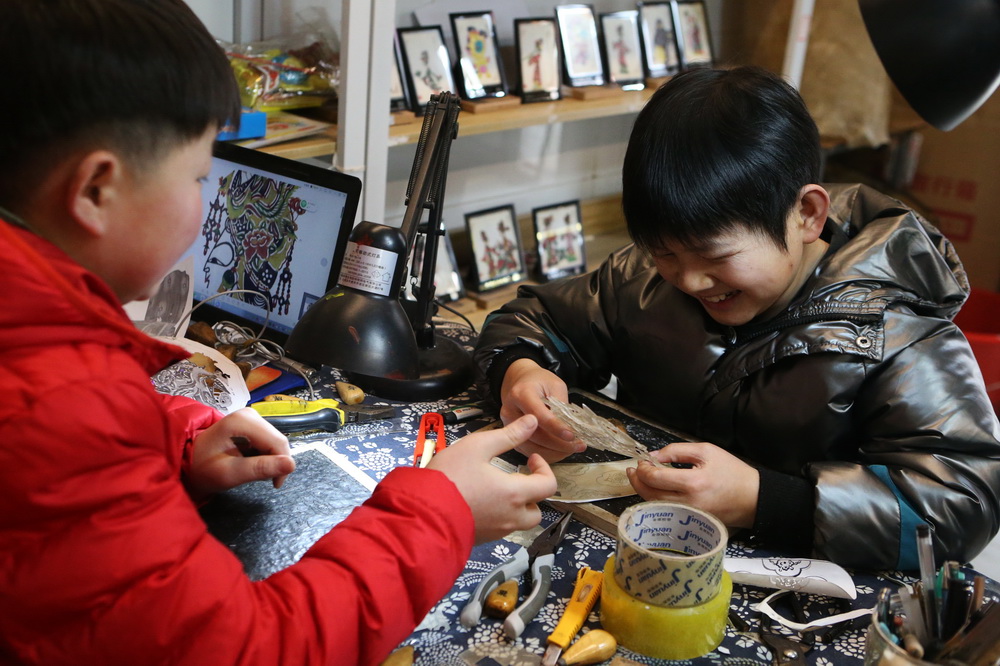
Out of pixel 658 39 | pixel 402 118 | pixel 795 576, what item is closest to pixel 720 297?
pixel 795 576

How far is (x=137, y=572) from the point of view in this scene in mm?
608

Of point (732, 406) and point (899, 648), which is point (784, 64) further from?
point (899, 648)

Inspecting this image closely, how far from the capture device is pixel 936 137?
3.40 meters

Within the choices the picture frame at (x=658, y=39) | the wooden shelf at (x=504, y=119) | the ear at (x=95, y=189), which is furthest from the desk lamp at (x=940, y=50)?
the picture frame at (x=658, y=39)

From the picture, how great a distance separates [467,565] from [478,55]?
174 cm

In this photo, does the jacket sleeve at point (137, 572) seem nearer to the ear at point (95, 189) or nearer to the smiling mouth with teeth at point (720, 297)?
the ear at point (95, 189)

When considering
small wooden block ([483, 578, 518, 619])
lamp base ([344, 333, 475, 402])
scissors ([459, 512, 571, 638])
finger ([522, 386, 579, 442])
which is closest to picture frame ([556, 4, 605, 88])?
lamp base ([344, 333, 475, 402])

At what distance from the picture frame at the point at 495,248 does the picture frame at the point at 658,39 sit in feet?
2.13

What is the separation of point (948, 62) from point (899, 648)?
71 cm

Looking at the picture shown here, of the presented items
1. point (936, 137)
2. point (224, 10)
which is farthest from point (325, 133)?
point (936, 137)

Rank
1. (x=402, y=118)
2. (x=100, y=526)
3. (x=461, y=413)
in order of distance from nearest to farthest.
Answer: (x=100, y=526) → (x=461, y=413) → (x=402, y=118)

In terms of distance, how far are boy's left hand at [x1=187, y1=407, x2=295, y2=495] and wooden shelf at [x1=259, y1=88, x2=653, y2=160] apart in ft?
2.78

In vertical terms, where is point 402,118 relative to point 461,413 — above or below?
above

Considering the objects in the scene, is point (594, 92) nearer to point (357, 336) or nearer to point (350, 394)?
point (350, 394)
